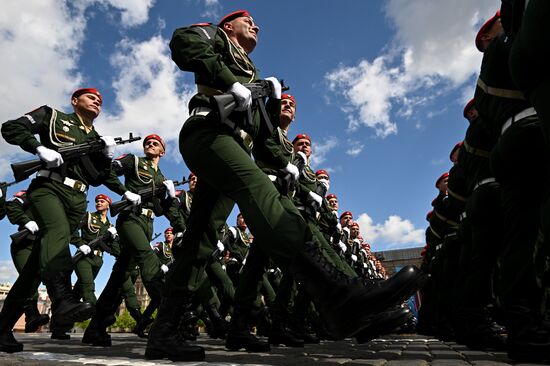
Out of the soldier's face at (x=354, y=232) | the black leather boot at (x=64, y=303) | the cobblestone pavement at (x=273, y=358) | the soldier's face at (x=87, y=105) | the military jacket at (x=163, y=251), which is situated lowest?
the cobblestone pavement at (x=273, y=358)

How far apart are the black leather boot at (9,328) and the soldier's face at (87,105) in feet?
6.51

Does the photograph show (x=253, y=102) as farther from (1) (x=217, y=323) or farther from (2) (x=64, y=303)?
(1) (x=217, y=323)

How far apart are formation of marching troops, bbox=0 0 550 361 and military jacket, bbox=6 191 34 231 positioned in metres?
2.58

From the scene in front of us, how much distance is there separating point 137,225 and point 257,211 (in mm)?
3096

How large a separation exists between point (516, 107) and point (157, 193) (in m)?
4.15

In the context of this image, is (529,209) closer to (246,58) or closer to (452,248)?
(246,58)

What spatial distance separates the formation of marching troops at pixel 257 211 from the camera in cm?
179

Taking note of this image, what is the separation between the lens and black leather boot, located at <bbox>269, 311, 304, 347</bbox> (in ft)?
14.0

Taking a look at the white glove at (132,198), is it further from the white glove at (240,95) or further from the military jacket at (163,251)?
the military jacket at (163,251)

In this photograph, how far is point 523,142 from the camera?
224 centimetres

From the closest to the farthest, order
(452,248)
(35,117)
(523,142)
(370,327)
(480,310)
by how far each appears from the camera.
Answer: (370,327)
(523,142)
(480,310)
(35,117)
(452,248)

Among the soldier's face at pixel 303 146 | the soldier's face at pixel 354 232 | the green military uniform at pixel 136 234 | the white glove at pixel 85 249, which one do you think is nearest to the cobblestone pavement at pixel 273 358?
the green military uniform at pixel 136 234

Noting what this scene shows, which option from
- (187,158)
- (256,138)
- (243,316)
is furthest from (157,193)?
(187,158)

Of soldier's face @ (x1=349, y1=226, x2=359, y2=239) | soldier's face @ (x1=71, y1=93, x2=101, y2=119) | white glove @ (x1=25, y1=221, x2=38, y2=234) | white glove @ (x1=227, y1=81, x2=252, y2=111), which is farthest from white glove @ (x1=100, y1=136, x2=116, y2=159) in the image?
soldier's face @ (x1=349, y1=226, x2=359, y2=239)
